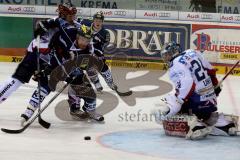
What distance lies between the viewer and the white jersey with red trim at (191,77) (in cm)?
564

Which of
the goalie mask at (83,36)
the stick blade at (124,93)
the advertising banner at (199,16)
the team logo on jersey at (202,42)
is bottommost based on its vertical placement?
the stick blade at (124,93)

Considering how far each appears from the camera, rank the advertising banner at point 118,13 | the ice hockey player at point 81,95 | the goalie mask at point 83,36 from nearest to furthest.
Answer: the goalie mask at point 83,36 → the ice hockey player at point 81,95 → the advertising banner at point 118,13

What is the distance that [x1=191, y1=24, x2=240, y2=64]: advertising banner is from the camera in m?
10.8

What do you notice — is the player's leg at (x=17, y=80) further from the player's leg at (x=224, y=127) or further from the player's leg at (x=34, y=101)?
the player's leg at (x=224, y=127)

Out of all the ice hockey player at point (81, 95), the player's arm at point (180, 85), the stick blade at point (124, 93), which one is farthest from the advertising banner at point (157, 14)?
the player's arm at point (180, 85)

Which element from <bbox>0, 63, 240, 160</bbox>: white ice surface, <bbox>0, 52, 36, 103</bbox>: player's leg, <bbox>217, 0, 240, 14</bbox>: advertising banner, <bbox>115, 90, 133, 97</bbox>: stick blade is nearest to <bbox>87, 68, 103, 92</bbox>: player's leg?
<bbox>115, 90, 133, 97</bbox>: stick blade

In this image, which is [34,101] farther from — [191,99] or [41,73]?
[191,99]

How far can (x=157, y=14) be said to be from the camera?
1145cm

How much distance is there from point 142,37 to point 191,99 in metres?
5.62

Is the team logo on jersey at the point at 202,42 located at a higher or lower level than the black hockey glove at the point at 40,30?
lower

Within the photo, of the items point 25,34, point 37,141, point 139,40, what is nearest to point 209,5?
point 139,40

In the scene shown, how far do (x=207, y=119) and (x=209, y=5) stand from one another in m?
5.79

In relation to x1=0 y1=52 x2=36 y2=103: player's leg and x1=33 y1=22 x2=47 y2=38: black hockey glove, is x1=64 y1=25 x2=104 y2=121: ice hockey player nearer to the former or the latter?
x1=33 y1=22 x2=47 y2=38: black hockey glove

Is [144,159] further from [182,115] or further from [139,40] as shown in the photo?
[139,40]
